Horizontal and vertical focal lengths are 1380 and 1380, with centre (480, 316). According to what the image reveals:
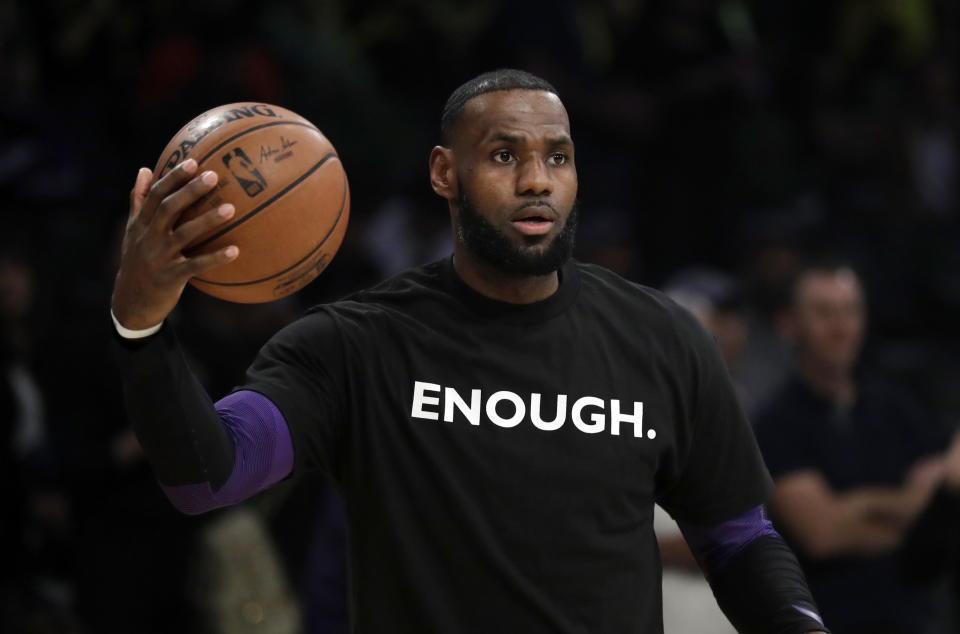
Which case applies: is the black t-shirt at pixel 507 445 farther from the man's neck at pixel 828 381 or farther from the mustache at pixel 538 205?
the man's neck at pixel 828 381

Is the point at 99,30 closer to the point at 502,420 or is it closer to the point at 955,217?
the point at 955,217

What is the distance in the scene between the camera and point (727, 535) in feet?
9.55

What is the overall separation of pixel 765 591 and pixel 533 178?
37.9 inches

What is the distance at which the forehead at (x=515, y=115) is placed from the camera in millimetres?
2805

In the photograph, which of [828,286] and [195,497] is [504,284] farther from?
[828,286]

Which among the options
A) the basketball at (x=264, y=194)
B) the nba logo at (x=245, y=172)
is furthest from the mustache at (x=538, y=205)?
the nba logo at (x=245, y=172)

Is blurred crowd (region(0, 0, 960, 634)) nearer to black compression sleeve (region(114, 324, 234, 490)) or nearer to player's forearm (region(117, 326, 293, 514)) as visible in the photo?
player's forearm (region(117, 326, 293, 514))

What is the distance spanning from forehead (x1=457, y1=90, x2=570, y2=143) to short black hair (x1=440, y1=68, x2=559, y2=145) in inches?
0.5

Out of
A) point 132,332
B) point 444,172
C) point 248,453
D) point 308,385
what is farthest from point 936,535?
point 132,332

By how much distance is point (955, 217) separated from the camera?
8.01 meters

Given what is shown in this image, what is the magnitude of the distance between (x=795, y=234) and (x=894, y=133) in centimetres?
149

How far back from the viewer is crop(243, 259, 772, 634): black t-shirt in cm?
264

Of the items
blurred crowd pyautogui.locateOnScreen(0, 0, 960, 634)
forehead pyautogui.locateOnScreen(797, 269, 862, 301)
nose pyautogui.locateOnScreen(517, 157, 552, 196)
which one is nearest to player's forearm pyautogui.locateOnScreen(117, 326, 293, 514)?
nose pyautogui.locateOnScreen(517, 157, 552, 196)

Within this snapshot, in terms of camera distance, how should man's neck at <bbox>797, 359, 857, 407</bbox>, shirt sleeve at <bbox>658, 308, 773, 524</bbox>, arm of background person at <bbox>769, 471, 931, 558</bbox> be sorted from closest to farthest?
shirt sleeve at <bbox>658, 308, 773, 524</bbox>, arm of background person at <bbox>769, 471, 931, 558</bbox>, man's neck at <bbox>797, 359, 857, 407</bbox>
